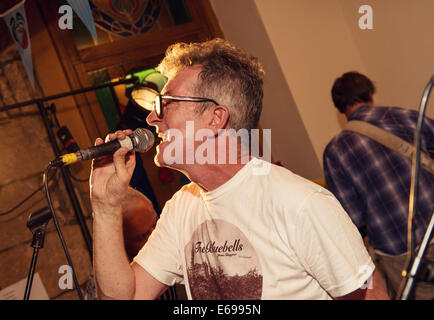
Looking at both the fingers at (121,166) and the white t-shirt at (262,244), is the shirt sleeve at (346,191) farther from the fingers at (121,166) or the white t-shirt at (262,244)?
the fingers at (121,166)

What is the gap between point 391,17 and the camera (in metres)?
3.58

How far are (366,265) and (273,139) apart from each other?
300cm

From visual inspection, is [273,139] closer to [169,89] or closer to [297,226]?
[169,89]

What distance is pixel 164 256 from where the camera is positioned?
1744mm

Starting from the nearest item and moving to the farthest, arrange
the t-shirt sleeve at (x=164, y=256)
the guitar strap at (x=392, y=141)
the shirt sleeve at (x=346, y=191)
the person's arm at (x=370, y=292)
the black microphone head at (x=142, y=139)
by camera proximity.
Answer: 1. the person's arm at (x=370, y=292)
2. the black microphone head at (x=142, y=139)
3. the t-shirt sleeve at (x=164, y=256)
4. the guitar strap at (x=392, y=141)
5. the shirt sleeve at (x=346, y=191)

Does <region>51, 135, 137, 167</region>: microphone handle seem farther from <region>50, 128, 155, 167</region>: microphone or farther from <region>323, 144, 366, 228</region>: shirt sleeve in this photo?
<region>323, 144, 366, 228</region>: shirt sleeve

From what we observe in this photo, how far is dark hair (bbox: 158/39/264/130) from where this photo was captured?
5.76 feet

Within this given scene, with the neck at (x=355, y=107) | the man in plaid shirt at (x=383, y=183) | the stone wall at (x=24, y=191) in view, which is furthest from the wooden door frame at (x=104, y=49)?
the man in plaid shirt at (x=383, y=183)

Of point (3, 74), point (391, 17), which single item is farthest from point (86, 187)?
point (391, 17)

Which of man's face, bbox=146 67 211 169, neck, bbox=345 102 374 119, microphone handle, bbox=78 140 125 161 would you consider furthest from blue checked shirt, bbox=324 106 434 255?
microphone handle, bbox=78 140 125 161

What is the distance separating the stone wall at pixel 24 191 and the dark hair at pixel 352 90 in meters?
2.47

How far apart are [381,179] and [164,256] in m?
1.55

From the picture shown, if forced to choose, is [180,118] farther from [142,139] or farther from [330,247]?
[330,247]

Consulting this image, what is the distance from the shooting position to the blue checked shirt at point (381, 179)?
2.46 m
